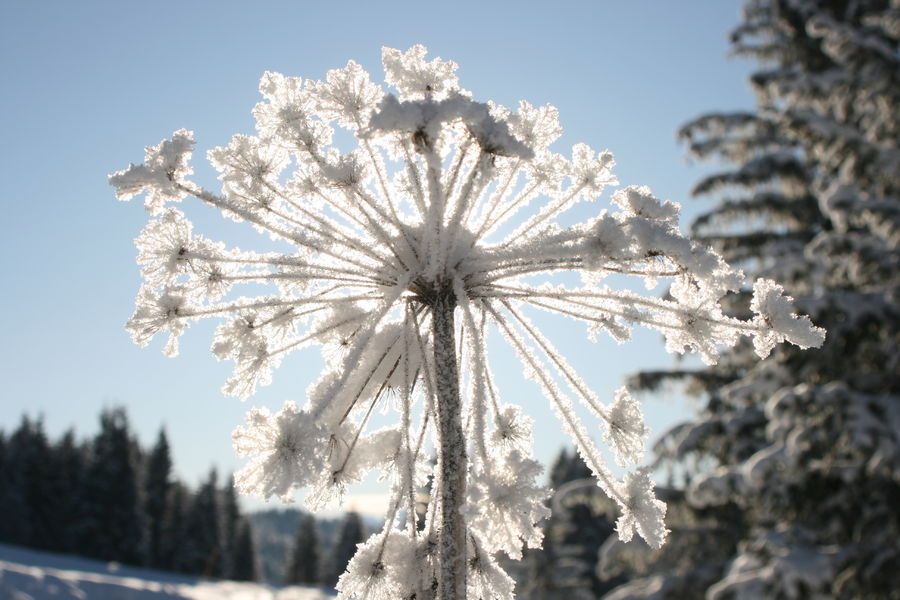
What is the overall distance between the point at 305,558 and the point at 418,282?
7387 centimetres

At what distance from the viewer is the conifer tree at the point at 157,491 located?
6119cm

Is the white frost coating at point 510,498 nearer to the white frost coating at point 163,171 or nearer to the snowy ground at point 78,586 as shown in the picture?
the white frost coating at point 163,171

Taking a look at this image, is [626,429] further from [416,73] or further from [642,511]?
[416,73]

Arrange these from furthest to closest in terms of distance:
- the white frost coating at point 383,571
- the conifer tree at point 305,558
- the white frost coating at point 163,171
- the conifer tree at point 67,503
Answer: the conifer tree at point 305,558 → the conifer tree at point 67,503 → the white frost coating at point 163,171 → the white frost coating at point 383,571

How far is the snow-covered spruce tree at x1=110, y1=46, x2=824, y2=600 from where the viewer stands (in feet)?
6.28

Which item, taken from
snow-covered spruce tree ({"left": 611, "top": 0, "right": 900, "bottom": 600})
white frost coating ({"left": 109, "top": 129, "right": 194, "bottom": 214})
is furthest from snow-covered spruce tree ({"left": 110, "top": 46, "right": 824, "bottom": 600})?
snow-covered spruce tree ({"left": 611, "top": 0, "right": 900, "bottom": 600})

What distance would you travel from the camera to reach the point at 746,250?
1598 centimetres

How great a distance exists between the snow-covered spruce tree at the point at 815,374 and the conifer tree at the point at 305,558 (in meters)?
59.6

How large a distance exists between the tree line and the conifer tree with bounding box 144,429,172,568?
148 mm

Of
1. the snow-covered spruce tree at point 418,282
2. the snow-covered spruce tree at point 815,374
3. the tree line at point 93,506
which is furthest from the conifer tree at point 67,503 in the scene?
the snow-covered spruce tree at point 418,282

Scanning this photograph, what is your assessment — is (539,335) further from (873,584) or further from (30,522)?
(30,522)

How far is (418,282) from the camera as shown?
2.04m

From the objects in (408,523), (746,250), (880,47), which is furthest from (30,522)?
(408,523)

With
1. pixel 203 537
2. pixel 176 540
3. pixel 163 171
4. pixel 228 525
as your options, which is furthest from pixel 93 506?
pixel 163 171
